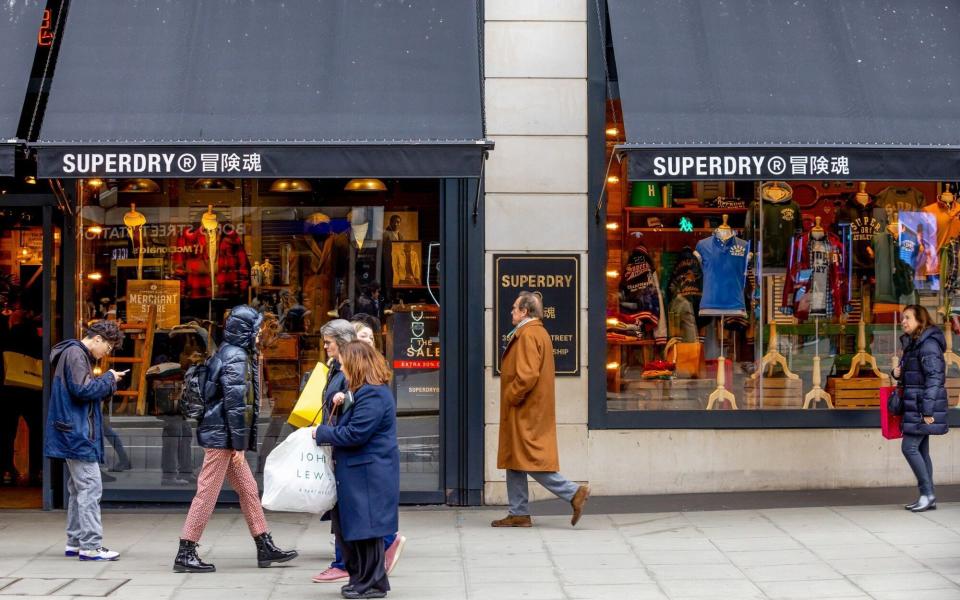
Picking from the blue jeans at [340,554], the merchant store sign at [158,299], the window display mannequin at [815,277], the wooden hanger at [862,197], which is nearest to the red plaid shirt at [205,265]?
the merchant store sign at [158,299]

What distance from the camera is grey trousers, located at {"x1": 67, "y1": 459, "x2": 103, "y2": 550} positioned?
333 inches

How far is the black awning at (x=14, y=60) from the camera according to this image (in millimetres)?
9148

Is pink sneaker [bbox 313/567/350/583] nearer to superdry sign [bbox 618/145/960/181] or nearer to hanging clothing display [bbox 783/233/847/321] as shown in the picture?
superdry sign [bbox 618/145/960/181]

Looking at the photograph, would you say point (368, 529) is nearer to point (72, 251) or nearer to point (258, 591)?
point (258, 591)

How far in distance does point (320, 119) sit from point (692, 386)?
14.2 feet

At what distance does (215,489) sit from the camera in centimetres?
808

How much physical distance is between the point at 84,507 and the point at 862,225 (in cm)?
750

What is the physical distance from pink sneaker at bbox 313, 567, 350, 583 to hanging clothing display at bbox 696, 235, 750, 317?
191 inches

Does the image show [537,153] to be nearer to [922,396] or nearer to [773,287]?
[773,287]

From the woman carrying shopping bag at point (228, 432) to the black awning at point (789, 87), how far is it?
3336 mm

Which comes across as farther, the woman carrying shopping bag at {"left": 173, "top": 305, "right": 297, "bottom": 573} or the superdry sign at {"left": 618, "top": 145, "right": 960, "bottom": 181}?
the superdry sign at {"left": 618, "top": 145, "right": 960, "bottom": 181}

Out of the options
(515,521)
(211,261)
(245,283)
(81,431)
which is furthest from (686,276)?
(81,431)

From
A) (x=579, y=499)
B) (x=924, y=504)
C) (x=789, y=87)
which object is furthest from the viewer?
(x=789, y=87)

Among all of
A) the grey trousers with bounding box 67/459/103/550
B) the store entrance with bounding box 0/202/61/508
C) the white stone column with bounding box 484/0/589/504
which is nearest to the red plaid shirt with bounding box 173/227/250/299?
the store entrance with bounding box 0/202/61/508
